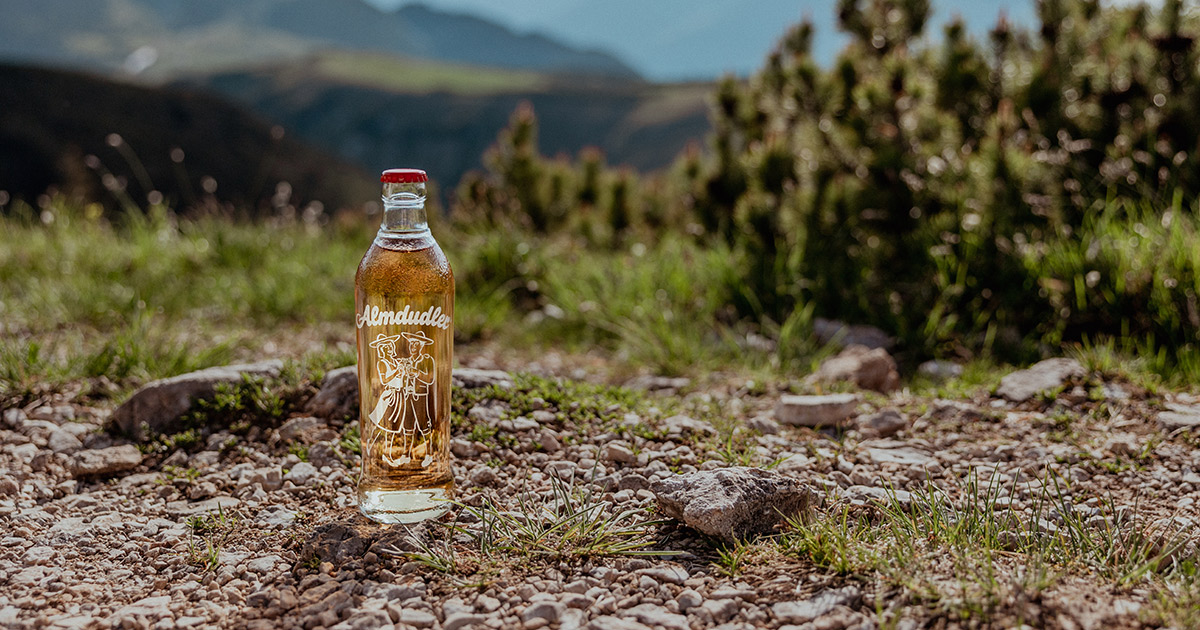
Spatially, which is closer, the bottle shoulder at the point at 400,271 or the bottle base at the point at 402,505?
the bottle shoulder at the point at 400,271

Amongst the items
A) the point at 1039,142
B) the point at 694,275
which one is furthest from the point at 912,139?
the point at 694,275

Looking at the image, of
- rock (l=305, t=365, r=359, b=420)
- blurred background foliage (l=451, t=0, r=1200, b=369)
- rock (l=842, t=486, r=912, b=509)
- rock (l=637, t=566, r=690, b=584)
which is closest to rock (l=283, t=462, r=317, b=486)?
rock (l=305, t=365, r=359, b=420)

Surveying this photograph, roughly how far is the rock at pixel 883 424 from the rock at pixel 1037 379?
0.62m

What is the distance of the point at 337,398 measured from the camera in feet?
11.4

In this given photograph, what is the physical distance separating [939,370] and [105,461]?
3.75 metres

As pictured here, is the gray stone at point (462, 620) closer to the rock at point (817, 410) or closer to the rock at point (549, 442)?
the rock at point (549, 442)

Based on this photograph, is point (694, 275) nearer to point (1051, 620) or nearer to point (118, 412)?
point (118, 412)

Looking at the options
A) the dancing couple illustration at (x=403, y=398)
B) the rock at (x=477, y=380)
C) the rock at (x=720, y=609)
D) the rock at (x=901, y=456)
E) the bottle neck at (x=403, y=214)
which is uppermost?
the bottle neck at (x=403, y=214)

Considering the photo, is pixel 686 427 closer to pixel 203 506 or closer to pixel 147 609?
pixel 203 506

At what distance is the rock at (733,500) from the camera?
8.06ft

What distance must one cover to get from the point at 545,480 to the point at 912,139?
3970mm

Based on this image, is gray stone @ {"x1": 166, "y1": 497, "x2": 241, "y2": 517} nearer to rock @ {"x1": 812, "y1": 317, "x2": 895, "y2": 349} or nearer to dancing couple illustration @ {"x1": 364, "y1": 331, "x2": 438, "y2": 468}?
dancing couple illustration @ {"x1": 364, "y1": 331, "x2": 438, "y2": 468}

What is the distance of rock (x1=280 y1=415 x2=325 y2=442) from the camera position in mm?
3270

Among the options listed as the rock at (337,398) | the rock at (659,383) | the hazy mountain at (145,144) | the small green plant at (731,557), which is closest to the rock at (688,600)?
the small green plant at (731,557)
